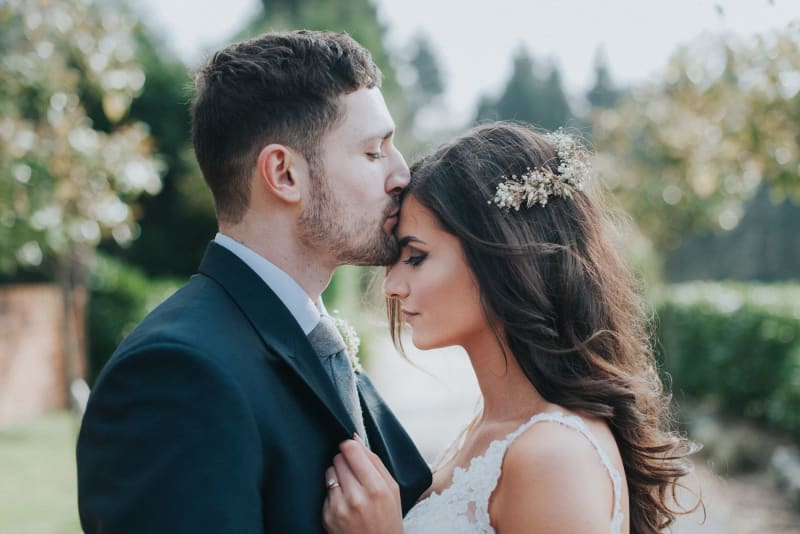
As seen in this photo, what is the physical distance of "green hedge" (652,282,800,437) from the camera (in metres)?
9.20

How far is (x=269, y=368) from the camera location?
6.90 feet

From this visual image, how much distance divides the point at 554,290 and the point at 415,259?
0.48m

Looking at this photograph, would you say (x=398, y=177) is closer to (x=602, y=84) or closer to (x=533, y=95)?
(x=533, y=95)

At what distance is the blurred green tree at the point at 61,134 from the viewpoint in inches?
243

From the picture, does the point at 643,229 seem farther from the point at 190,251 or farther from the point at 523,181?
the point at 523,181

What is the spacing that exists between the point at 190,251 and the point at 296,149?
16.6 meters

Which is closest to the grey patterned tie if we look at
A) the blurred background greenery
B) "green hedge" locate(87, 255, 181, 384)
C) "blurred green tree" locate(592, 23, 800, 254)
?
the blurred background greenery

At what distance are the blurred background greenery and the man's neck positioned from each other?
126cm

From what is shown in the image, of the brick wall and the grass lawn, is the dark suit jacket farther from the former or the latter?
the brick wall

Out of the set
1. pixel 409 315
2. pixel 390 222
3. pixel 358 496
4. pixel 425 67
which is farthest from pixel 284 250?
pixel 425 67

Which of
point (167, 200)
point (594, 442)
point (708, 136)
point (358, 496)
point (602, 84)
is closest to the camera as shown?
point (358, 496)

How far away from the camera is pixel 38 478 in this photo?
849 cm

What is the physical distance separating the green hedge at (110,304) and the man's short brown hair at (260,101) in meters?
11.2

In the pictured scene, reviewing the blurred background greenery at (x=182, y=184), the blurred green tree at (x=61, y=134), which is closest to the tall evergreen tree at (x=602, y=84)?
the blurred background greenery at (x=182, y=184)
